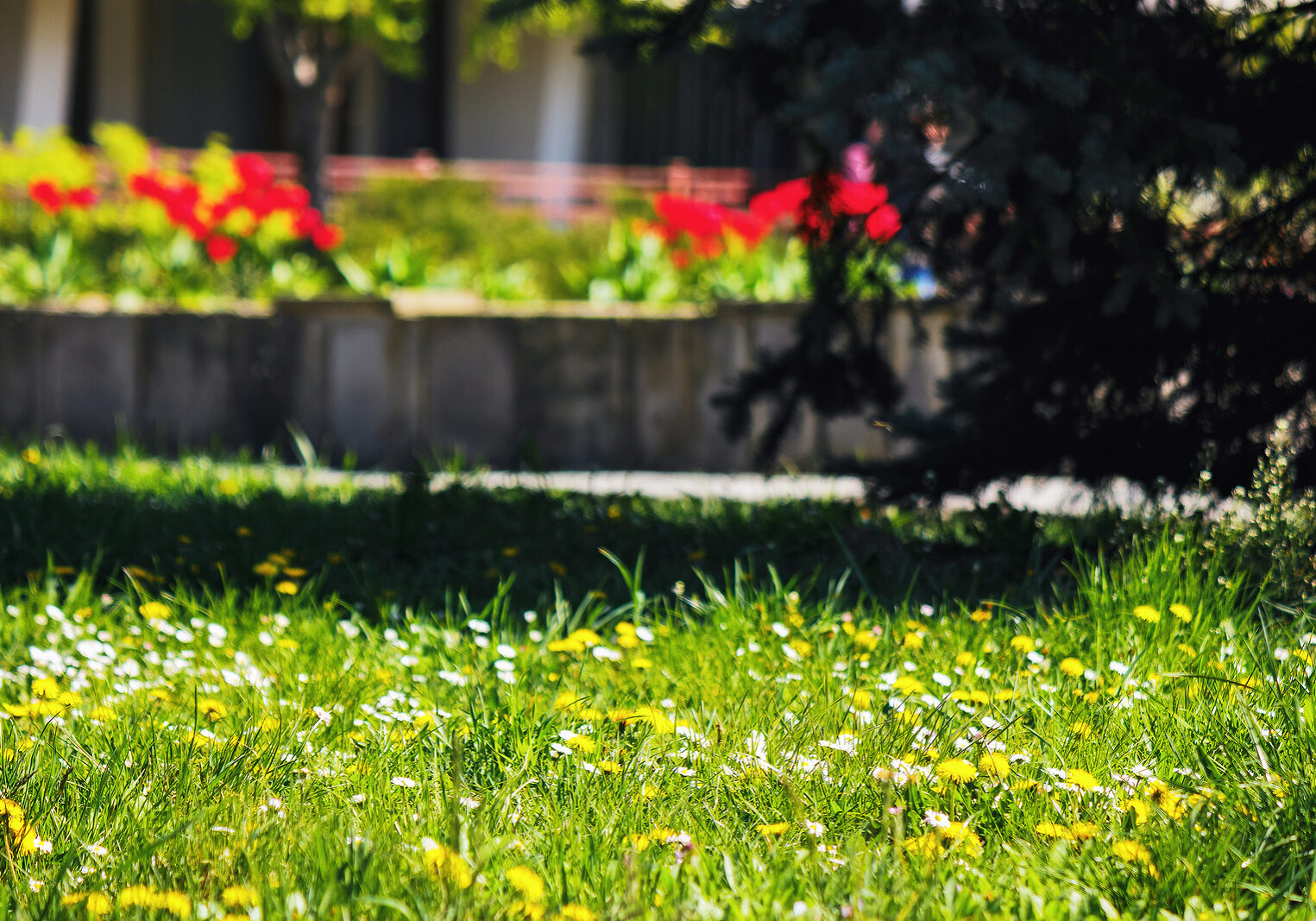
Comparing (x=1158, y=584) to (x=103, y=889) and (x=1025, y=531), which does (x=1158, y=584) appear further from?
(x=103, y=889)

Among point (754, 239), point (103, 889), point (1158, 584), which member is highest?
point (754, 239)

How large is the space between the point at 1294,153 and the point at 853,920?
280 cm

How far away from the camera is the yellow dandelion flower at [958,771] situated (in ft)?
6.43

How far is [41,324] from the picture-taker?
6617 millimetres

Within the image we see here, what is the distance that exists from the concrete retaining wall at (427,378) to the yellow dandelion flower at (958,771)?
4.54 metres

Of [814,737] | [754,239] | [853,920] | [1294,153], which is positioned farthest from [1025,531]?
[754,239]

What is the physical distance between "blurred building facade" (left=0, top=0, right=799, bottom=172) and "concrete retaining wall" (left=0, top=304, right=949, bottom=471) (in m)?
8.04

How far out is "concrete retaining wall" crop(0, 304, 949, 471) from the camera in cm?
655

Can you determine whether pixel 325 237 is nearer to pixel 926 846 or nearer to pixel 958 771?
pixel 958 771

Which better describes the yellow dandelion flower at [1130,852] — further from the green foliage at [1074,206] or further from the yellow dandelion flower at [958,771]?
the green foliage at [1074,206]

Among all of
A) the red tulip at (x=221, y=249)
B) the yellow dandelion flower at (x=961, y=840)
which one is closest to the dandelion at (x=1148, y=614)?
the yellow dandelion flower at (x=961, y=840)

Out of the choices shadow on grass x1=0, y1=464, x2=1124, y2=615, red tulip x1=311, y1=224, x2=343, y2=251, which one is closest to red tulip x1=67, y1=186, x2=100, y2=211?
red tulip x1=311, y1=224, x2=343, y2=251

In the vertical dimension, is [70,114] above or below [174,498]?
above

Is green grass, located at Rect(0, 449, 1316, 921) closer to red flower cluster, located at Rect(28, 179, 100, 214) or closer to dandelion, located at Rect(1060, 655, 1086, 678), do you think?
dandelion, located at Rect(1060, 655, 1086, 678)
